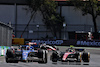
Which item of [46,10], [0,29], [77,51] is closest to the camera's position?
[77,51]

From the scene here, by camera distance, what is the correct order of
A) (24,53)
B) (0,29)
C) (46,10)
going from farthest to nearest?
(46,10) < (0,29) < (24,53)

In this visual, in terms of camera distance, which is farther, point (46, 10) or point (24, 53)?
point (46, 10)

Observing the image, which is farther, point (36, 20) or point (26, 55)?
point (36, 20)

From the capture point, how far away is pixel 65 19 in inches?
2463

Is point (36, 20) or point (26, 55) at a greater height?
point (36, 20)

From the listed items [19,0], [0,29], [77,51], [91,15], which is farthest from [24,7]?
[77,51]

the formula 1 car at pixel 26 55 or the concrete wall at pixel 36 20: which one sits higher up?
the concrete wall at pixel 36 20

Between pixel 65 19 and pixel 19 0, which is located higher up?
pixel 19 0

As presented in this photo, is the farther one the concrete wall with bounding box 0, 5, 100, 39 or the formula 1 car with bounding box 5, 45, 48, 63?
the concrete wall with bounding box 0, 5, 100, 39

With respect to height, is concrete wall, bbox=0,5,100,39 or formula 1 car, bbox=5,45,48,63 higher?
concrete wall, bbox=0,5,100,39

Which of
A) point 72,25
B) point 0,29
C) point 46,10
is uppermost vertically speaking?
point 46,10

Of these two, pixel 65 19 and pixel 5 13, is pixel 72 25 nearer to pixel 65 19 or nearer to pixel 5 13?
pixel 65 19

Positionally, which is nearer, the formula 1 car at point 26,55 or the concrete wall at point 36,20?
the formula 1 car at point 26,55

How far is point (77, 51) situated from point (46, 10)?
4487cm
